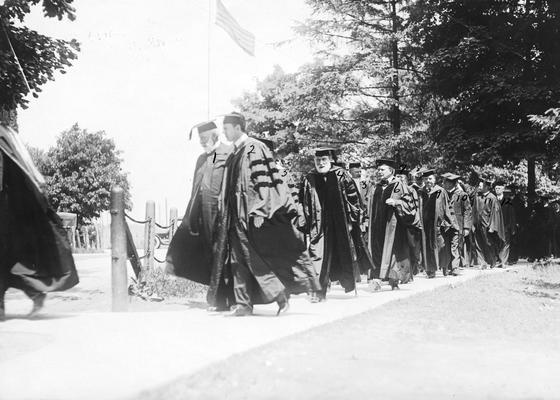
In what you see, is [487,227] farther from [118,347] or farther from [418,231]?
[118,347]

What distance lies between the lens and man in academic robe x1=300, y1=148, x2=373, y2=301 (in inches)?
407

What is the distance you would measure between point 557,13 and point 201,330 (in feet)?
73.8

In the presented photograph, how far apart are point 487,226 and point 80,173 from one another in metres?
48.1

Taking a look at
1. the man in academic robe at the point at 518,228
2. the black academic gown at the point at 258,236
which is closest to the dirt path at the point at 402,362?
the black academic gown at the point at 258,236

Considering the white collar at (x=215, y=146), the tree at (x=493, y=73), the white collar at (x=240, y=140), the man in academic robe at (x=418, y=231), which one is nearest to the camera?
the white collar at (x=240, y=140)

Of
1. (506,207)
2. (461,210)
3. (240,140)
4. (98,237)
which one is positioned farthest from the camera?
(98,237)

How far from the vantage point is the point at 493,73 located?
25.2 meters

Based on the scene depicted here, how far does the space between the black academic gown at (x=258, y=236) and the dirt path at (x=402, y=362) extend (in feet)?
2.66

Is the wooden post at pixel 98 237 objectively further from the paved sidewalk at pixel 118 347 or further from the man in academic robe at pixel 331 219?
the paved sidewalk at pixel 118 347

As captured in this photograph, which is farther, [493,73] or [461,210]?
[493,73]

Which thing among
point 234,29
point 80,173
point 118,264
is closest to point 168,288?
point 118,264

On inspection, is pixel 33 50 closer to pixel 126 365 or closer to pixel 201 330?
pixel 201 330

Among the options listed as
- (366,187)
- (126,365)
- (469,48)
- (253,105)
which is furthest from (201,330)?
(253,105)

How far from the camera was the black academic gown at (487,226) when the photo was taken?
1922cm
